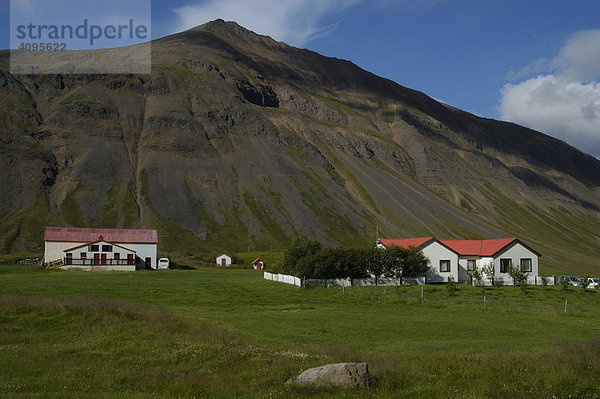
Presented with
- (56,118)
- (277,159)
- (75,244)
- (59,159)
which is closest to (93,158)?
(59,159)

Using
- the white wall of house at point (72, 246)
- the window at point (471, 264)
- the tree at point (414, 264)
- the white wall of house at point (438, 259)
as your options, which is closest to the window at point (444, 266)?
→ the white wall of house at point (438, 259)

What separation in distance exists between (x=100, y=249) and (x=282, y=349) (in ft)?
253

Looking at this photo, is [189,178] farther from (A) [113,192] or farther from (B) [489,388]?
(B) [489,388]

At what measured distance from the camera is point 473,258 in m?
66.7

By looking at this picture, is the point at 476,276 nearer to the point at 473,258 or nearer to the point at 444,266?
the point at 444,266

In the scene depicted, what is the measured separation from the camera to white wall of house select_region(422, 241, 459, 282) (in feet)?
212

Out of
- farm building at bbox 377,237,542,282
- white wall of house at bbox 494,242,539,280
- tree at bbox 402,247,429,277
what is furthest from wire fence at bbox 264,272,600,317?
white wall of house at bbox 494,242,539,280

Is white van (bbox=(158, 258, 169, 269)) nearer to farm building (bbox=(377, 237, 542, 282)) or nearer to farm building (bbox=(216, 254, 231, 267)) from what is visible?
farm building (bbox=(216, 254, 231, 267))

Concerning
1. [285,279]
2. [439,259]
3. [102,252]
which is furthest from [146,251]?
[439,259]

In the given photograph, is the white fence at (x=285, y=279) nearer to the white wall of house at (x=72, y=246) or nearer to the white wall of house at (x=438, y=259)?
the white wall of house at (x=438, y=259)

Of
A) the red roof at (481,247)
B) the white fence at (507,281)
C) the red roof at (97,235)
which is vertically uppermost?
the red roof at (97,235)

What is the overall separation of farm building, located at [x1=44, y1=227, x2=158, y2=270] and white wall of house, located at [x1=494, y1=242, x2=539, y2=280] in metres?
57.1

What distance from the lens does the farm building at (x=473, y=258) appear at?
64688mm

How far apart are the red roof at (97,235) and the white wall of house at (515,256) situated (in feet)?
205
